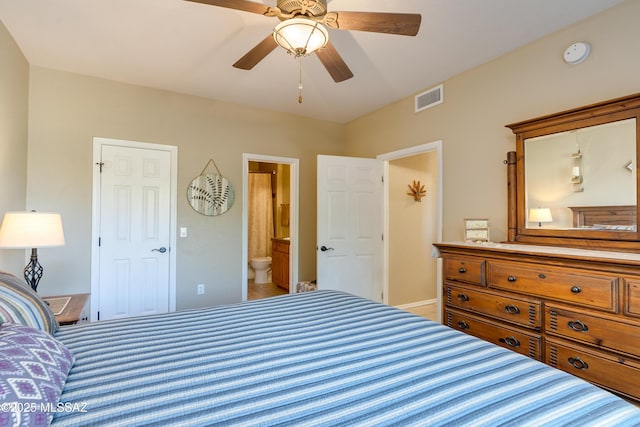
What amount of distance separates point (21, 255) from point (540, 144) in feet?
14.6

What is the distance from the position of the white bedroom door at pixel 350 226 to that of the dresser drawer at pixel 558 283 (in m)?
1.88

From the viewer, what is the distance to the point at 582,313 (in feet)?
5.74

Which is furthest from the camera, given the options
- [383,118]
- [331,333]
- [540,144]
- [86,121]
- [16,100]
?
[383,118]

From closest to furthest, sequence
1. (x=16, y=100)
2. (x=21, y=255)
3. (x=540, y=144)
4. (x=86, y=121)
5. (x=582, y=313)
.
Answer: (x=582, y=313)
(x=540, y=144)
(x=16, y=100)
(x=21, y=255)
(x=86, y=121)

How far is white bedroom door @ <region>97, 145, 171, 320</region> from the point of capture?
127 inches

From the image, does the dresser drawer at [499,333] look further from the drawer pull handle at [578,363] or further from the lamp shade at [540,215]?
the lamp shade at [540,215]

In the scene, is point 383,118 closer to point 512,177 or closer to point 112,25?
point 512,177

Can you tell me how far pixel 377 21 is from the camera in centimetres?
167

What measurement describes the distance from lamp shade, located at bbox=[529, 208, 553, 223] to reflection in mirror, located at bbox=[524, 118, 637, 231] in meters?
0.02

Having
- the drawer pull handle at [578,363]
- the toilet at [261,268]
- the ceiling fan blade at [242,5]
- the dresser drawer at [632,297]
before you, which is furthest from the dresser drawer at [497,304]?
the toilet at [261,268]

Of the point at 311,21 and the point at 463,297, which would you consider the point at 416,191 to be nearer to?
the point at 463,297

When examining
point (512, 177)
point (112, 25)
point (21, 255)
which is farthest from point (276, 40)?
point (21, 255)

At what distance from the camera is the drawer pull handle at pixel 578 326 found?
68.6 inches

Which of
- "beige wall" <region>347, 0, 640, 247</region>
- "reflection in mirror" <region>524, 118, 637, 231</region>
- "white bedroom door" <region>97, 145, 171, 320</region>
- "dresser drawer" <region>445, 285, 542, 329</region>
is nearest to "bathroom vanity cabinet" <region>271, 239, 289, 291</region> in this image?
"white bedroom door" <region>97, 145, 171, 320</region>
